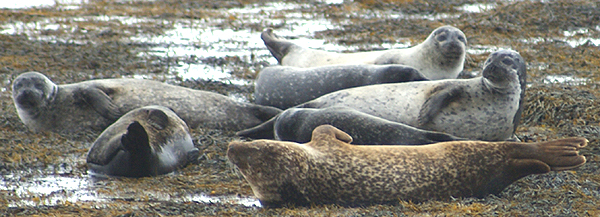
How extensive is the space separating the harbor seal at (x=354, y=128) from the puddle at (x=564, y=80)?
3.64m

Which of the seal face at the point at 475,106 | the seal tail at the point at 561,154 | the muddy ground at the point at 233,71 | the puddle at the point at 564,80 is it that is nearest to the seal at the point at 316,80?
the muddy ground at the point at 233,71

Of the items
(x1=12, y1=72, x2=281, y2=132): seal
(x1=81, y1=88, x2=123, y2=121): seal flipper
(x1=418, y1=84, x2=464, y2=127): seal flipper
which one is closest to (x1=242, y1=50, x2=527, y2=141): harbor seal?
(x1=418, y1=84, x2=464, y2=127): seal flipper

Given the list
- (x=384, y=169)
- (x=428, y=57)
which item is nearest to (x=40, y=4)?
(x=428, y=57)

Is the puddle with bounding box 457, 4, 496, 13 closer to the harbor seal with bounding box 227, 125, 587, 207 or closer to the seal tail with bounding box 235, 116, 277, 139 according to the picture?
the seal tail with bounding box 235, 116, 277, 139

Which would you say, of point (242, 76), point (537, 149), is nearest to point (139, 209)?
point (537, 149)

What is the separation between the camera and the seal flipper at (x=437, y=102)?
19.0ft

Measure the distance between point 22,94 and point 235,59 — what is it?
152 inches

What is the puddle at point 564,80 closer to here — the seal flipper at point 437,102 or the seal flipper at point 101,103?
the seal flipper at point 437,102

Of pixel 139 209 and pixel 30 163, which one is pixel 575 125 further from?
pixel 30 163

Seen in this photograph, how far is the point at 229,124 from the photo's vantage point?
6652mm

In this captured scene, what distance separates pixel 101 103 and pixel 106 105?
0.05m

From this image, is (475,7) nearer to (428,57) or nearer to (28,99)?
(428,57)

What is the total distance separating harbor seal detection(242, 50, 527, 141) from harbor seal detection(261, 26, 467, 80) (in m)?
1.80

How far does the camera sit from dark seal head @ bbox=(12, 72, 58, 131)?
6480mm
